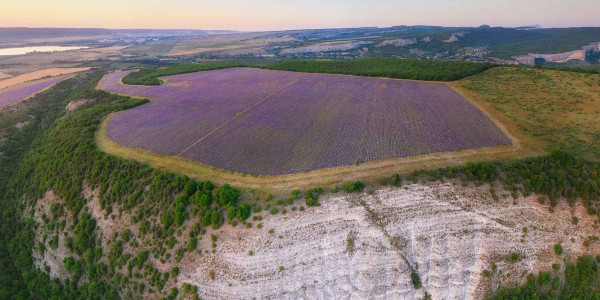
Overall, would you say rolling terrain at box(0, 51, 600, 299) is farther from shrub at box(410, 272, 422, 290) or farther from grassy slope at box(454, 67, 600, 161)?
grassy slope at box(454, 67, 600, 161)

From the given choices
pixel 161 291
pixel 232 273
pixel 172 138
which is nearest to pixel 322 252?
pixel 232 273

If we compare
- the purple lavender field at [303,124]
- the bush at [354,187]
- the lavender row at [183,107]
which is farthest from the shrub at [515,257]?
the lavender row at [183,107]

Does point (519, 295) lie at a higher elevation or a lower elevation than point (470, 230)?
lower

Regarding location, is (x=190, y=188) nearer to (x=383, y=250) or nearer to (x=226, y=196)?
(x=226, y=196)

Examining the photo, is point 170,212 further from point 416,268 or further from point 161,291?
point 416,268

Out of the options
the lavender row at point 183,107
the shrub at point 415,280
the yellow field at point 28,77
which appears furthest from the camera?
the yellow field at point 28,77

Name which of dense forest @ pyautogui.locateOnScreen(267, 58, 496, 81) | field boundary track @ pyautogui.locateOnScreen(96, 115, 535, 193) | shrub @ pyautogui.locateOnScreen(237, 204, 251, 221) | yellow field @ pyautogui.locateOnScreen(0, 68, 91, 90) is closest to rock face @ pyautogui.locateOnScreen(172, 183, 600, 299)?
shrub @ pyautogui.locateOnScreen(237, 204, 251, 221)

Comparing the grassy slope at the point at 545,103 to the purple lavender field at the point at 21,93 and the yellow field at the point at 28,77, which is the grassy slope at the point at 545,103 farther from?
the yellow field at the point at 28,77
